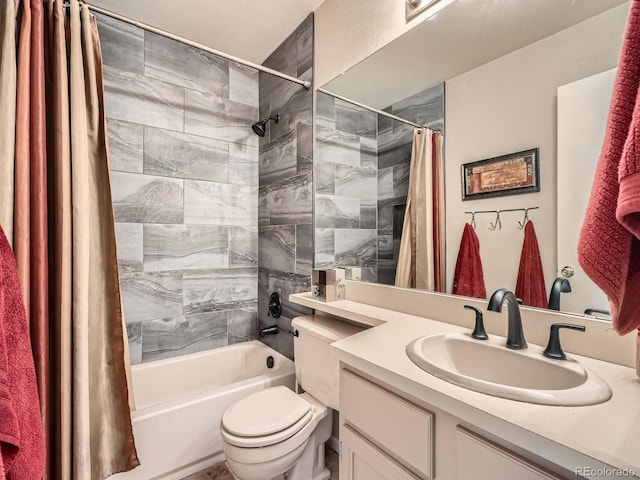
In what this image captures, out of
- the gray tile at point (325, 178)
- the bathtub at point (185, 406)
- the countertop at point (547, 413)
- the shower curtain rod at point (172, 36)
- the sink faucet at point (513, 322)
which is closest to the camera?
the countertop at point (547, 413)

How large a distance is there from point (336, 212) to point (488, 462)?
1370 mm

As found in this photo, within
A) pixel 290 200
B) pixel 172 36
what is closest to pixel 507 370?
pixel 290 200

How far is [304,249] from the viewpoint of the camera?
6.25ft

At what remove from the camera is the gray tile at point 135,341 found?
192cm

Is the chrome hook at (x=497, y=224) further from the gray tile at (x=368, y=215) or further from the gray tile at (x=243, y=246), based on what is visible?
the gray tile at (x=243, y=246)

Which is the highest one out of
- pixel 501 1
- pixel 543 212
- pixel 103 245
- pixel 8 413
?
pixel 501 1

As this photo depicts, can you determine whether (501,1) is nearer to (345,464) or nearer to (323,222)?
→ (323,222)

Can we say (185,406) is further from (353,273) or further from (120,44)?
(120,44)

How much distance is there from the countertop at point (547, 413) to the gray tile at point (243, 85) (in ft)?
7.01

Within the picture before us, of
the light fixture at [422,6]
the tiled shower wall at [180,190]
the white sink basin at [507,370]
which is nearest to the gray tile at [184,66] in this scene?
the tiled shower wall at [180,190]

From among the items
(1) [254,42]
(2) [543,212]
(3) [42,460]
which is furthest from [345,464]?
(1) [254,42]

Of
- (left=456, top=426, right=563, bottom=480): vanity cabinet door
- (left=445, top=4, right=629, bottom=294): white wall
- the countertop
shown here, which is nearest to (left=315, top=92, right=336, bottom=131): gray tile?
(left=445, top=4, right=629, bottom=294): white wall

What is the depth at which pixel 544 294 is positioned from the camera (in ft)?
3.06

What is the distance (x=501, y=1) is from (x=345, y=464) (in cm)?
161
